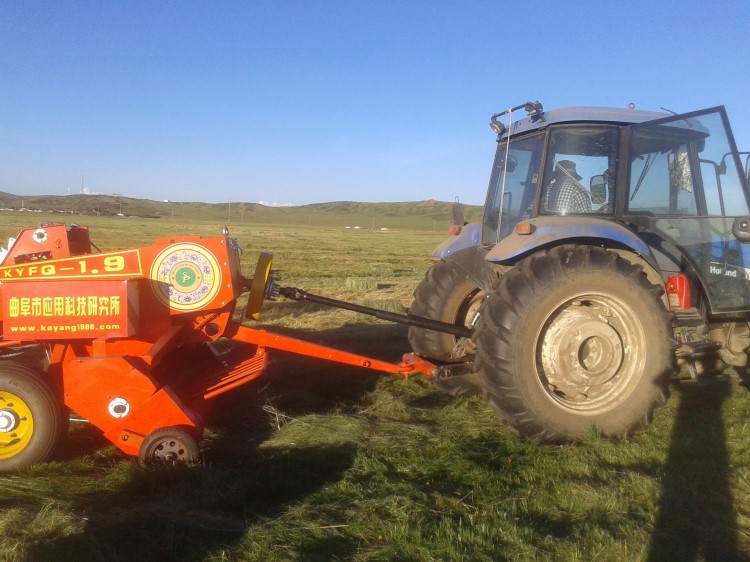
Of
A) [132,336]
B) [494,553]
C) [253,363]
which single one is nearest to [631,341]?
[494,553]

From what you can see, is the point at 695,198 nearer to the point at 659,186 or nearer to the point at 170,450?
the point at 659,186

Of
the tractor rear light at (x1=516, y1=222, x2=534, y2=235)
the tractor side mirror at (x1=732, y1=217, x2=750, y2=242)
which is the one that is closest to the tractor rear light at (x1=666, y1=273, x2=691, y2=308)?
the tractor side mirror at (x1=732, y1=217, x2=750, y2=242)

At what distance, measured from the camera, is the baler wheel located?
395 centimetres

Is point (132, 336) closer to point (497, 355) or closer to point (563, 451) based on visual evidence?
point (497, 355)

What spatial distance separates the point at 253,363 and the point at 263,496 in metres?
1.34

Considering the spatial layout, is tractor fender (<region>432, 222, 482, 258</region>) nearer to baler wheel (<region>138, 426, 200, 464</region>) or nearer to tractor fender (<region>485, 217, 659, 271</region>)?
tractor fender (<region>485, 217, 659, 271</region>)

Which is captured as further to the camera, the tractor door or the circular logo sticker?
the tractor door

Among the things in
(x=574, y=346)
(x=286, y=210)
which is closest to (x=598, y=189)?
(x=574, y=346)

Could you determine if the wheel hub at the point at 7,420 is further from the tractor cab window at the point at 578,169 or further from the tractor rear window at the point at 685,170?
the tractor rear window at the point at 685,170

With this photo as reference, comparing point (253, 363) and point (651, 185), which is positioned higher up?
point (651, 185)

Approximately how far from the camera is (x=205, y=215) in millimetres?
110250

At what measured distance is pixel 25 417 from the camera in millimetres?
4055

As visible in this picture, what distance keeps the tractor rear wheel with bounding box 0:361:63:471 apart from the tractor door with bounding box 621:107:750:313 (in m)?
4.17

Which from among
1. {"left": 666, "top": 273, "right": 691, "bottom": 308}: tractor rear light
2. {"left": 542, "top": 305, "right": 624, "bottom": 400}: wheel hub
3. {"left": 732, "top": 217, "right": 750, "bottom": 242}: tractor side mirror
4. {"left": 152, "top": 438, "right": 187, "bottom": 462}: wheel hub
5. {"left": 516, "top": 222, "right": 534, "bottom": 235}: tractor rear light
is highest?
{"left": 732, "top": 217, "right": 750, "bottom": 242}: tractor side mirror
